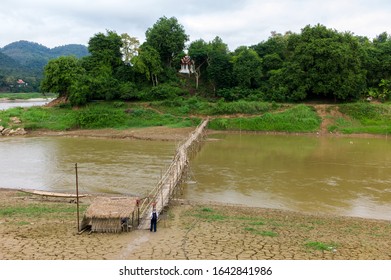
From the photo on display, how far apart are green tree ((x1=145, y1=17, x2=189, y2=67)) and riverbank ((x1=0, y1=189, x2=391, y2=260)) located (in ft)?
130

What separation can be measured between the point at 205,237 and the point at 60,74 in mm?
39186

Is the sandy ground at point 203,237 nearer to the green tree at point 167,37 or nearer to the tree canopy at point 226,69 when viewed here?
the tree canopy at point 226,69

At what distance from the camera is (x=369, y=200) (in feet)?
60.1

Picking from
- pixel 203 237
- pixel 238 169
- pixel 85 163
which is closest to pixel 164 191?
pixel 203 237

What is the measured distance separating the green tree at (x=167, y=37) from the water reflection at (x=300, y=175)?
2164 cm

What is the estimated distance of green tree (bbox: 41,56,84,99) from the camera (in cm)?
4531

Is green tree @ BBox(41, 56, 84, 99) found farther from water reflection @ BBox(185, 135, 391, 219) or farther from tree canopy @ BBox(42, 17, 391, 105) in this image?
water reflection @ BBox(185, 135, 391, 219)

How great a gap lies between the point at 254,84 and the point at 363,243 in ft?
131

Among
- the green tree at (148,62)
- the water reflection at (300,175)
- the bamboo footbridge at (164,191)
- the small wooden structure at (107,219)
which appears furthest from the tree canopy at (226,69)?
the small wooden structure at (107,219)

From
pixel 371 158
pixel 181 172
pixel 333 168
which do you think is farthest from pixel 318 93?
pixel 181 172

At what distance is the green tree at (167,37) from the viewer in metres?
51.9

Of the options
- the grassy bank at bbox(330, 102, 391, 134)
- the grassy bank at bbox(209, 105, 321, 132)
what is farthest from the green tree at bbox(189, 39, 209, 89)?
the grassy bank at bbox(330, 102, 391, 134)

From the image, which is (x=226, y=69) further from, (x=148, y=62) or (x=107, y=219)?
(x=107, y=219)

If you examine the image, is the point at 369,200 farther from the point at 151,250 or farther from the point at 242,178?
the point at 151,250
